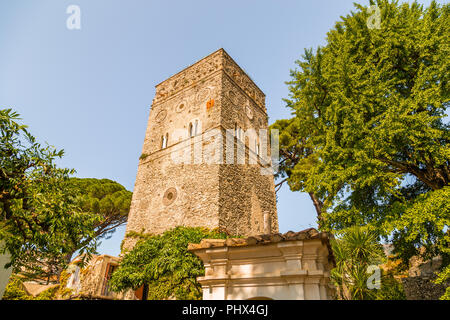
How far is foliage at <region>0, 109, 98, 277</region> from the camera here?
476 cm

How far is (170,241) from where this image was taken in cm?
934

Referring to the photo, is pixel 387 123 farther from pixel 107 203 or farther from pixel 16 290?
pixel 107 203

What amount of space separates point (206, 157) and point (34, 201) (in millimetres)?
10334

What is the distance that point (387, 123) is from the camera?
6.96 metres

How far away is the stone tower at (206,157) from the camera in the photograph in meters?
13.9

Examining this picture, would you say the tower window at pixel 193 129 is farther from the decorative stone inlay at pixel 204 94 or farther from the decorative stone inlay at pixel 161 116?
the decorative stone inlay at pixel 161 116

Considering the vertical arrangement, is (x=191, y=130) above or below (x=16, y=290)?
above

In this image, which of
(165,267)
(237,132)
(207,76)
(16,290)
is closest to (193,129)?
(237,132)

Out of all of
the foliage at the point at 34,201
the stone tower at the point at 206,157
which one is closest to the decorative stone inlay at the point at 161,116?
the stone tower at the point at 206,157

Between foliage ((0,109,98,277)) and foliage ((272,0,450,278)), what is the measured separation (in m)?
6.73

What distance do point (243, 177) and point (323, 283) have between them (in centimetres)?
1149

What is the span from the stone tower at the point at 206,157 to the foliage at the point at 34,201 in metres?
7.78

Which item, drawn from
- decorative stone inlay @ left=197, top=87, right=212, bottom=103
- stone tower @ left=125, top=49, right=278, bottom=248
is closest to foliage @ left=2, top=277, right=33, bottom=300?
stone tower @ left=125, top=49, right=278, bottom=248
